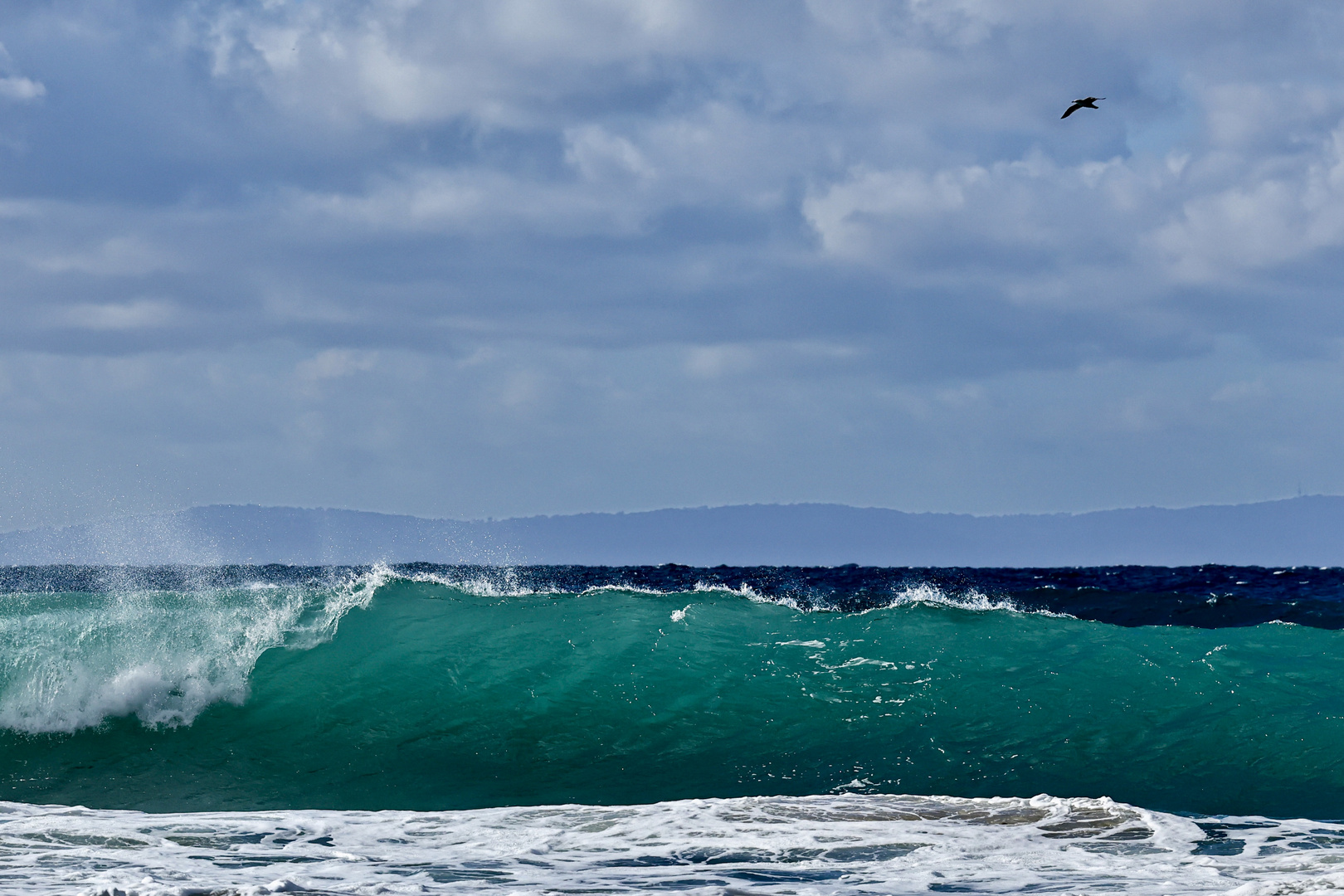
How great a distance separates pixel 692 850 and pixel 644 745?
13.3 ft

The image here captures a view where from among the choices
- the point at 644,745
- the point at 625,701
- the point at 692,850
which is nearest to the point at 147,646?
the point at 625,701

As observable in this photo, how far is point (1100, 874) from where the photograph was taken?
7.32m

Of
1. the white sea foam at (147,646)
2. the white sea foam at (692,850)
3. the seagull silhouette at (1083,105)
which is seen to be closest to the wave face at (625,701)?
the white sea foam at (147,646)

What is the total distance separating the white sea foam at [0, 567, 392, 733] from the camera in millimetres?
12898

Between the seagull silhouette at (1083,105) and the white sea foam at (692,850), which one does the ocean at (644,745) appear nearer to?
the white sea foam at (692,850)

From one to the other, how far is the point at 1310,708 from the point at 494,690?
950cm

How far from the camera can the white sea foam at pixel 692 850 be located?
7.04 m

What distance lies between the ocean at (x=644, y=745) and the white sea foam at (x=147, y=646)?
5 centimetres

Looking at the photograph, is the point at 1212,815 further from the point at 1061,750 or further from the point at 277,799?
the point at 277,799

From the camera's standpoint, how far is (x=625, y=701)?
44.1 ft

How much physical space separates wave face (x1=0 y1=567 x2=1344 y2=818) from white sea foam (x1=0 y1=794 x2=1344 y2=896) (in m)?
0.90

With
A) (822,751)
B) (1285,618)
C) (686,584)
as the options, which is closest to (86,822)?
(822,751)

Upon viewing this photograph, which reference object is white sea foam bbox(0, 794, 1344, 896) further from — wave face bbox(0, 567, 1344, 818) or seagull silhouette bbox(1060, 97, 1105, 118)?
seagull silhouette bbox(1060, 97, 1105, 118)

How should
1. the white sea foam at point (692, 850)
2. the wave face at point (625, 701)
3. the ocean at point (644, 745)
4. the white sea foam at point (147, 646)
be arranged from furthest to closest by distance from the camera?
the white sea foam at point (147, 646)
the wave face at point (625, 701)
the ocean at point (644, 745)
the white sea foam at point (692, 850)
